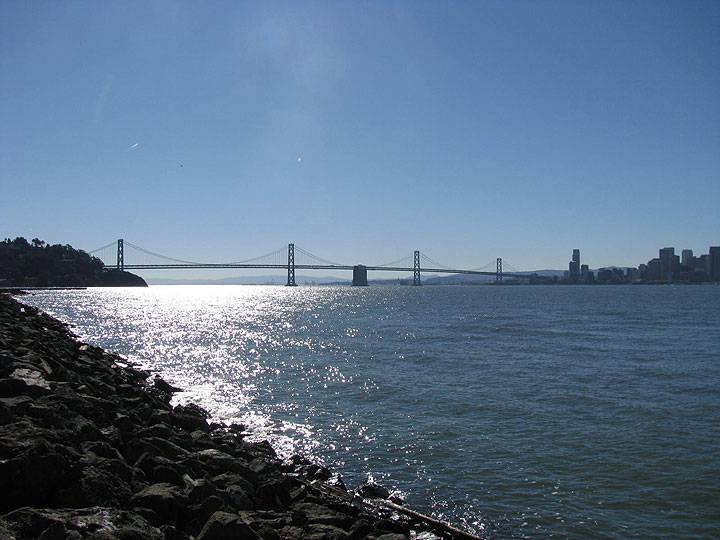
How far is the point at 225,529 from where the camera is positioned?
4.55 m

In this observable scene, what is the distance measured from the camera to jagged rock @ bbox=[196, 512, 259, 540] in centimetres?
454

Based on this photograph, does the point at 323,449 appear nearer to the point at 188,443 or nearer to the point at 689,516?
the point at 188,443

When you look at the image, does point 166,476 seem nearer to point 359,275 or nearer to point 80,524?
point 80,524

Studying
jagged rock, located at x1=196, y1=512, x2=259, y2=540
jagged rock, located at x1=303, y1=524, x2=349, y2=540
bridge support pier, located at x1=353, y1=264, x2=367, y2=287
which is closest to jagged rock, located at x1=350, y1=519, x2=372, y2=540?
jagged rock, located at x1=303, y1=524, x2=349, y2=540

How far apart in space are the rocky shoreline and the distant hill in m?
107

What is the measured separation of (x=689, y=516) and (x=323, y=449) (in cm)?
559

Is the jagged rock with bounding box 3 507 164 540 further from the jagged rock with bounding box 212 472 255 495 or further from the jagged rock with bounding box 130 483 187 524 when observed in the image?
the jagged rock with bounding box 212 472 255 495

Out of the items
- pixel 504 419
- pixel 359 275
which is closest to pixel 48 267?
pixel 359 275

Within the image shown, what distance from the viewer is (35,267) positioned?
368ft

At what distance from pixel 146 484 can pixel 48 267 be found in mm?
124423

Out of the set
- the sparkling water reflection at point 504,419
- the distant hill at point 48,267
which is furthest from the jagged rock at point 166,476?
the distant hill at point 48,267

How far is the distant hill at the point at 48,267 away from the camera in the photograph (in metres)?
108

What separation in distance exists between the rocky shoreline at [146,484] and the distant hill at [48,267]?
106732mm

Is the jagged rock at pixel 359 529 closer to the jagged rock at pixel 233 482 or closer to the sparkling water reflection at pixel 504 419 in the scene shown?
the jagged rock at pixel 233 482
